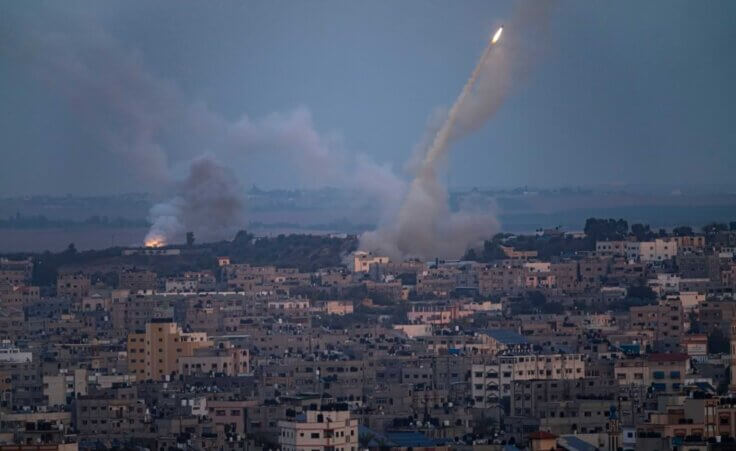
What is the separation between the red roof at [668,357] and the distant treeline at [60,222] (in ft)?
170

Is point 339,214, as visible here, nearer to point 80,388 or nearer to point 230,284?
point 230,284

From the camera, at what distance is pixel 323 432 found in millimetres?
37812

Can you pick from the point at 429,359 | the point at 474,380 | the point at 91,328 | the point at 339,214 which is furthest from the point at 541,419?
the point at 339,214

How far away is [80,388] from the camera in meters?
54.8

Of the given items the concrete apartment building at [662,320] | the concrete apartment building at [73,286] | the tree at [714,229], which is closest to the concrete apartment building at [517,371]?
the concrete apartment building at [662,320]

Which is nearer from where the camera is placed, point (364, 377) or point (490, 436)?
point (490, 436)

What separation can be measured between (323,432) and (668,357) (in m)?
17.3

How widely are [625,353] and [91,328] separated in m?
16.8

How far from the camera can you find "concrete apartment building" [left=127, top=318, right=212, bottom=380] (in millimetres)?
59812

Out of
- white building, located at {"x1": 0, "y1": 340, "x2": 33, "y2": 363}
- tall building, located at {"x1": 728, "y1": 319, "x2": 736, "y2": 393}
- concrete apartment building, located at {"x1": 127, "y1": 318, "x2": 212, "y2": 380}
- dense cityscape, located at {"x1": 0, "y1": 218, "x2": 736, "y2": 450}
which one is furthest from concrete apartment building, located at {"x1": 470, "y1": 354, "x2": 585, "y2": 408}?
white building, located at {"x1": 0, "y1": 340, "x2": 33, "y2": 363}

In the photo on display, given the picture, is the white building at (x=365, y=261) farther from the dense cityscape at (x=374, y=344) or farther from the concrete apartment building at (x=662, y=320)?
the concrete apartment building at (x=662, y=320)

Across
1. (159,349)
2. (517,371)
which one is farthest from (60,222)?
(517,371)

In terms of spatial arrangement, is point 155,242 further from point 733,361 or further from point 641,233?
point 733,361

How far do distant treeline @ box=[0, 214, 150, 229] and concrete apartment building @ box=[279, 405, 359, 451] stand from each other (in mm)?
67089
